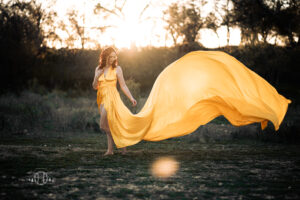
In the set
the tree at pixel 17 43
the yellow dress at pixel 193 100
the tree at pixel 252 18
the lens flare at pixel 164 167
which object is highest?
the tree at pixel 252 18

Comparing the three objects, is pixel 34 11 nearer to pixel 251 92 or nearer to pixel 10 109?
pixel 10 109

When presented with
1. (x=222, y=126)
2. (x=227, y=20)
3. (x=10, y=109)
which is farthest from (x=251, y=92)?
(x=227, y=20)

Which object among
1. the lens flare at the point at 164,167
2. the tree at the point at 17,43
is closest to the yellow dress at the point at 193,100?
the lens flare at the point at 164,167

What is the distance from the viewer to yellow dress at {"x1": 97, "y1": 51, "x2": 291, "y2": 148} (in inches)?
283

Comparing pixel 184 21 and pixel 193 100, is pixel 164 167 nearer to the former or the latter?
pixel 193 100

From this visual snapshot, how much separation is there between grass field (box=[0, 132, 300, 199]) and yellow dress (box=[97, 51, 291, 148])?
633mm

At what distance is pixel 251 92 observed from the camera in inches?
292

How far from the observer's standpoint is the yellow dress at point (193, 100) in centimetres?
720

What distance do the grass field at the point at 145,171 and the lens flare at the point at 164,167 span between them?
0.35 feet

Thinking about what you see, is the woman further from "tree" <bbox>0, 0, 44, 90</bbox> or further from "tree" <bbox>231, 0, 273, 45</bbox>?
"tree" <bbox>231, 0, 273, 45</bbox>

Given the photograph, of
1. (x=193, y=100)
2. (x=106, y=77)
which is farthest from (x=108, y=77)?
(x=193, y=100)

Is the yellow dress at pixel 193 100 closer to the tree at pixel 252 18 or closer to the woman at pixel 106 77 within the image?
the woman at pixel 106 77

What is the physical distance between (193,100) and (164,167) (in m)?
1.86

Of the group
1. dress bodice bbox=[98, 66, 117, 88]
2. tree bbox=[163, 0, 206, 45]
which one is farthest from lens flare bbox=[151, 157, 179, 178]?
tree bbox=[163, 0, 206, 45]
